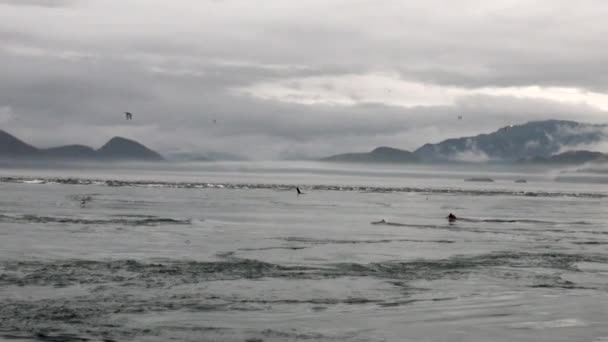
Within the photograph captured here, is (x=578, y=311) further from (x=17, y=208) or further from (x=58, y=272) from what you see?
(x=17, y=208)

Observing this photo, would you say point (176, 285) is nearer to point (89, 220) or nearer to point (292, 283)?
point (292, 283)

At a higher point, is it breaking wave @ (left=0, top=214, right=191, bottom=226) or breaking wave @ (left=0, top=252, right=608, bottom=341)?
breaking wave @ (left=0, top=214, right=191, bottom=226)

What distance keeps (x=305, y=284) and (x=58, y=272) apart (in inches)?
398

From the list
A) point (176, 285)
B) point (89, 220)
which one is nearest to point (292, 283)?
point (176, 285)

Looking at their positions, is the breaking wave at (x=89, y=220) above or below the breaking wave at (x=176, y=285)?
above

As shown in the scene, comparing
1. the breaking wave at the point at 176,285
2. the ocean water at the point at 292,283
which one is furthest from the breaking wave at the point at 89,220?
the breaking wave at the point at 176,285

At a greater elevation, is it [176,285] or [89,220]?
[89,220]

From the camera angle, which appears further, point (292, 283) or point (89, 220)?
point (89, 220)

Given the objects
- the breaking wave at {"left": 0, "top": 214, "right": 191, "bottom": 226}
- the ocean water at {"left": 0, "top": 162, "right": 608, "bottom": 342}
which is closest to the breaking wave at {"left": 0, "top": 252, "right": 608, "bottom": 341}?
the ocean water at {"left": 0, "top": 162, "right": 608, "bottom": 342}

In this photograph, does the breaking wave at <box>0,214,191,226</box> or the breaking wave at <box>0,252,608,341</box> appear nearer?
the breaking wave at <box>0,252,608,341</box>

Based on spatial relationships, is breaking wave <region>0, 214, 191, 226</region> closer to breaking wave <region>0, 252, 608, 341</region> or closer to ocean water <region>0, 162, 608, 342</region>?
ocean water <region>0, 162, 608, 342</region>

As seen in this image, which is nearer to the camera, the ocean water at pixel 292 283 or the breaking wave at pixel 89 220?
the ocean water at pixel 292 283

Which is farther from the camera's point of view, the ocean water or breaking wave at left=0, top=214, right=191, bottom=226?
breaking wave at left=0, top=214, right=191, bottom=226

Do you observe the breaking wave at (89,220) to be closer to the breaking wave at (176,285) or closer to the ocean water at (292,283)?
the ocean water at (292,283)
